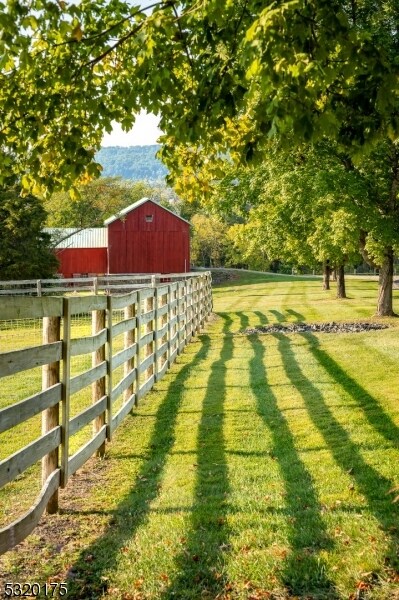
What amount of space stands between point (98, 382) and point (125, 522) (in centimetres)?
217

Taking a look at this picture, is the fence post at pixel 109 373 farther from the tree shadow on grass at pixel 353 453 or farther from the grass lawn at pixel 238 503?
the tree shadow on grass at pixel 353 453

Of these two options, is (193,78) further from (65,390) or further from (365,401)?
(365,401)

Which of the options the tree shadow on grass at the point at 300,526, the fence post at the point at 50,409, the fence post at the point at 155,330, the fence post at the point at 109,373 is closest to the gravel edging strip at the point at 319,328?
the fence post at the point at 155,330

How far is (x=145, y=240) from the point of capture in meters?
54.2

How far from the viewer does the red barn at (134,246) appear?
5406cm

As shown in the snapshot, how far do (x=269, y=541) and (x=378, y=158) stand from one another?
652 inches

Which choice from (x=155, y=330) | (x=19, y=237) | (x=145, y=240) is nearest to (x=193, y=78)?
(x=155, y=330)

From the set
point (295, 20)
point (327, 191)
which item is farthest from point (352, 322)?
point (295, 20)

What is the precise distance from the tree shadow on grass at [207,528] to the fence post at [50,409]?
4.10 feet

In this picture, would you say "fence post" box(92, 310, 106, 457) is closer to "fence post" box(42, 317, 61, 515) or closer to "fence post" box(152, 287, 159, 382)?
"fence post" box(42, 317, 61, 515)

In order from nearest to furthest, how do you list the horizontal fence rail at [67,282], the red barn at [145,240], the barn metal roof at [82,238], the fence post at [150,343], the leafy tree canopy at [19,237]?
the fence post at [150,343] → the horizontal fence rail at [67,282] → the leafy tree canopy at [19,237] → the red barn at [145,240] → the barn metal roof at [82,238]

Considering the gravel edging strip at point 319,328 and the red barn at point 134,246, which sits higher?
the red barn at point 134,246

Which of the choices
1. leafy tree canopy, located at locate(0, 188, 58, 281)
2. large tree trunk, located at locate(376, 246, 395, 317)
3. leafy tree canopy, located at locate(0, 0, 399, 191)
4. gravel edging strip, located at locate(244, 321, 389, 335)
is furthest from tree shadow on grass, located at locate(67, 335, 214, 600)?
leafy tree canopy, located at locate(0, 188, 58, 281)

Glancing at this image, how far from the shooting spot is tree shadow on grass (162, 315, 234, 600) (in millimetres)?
3637
